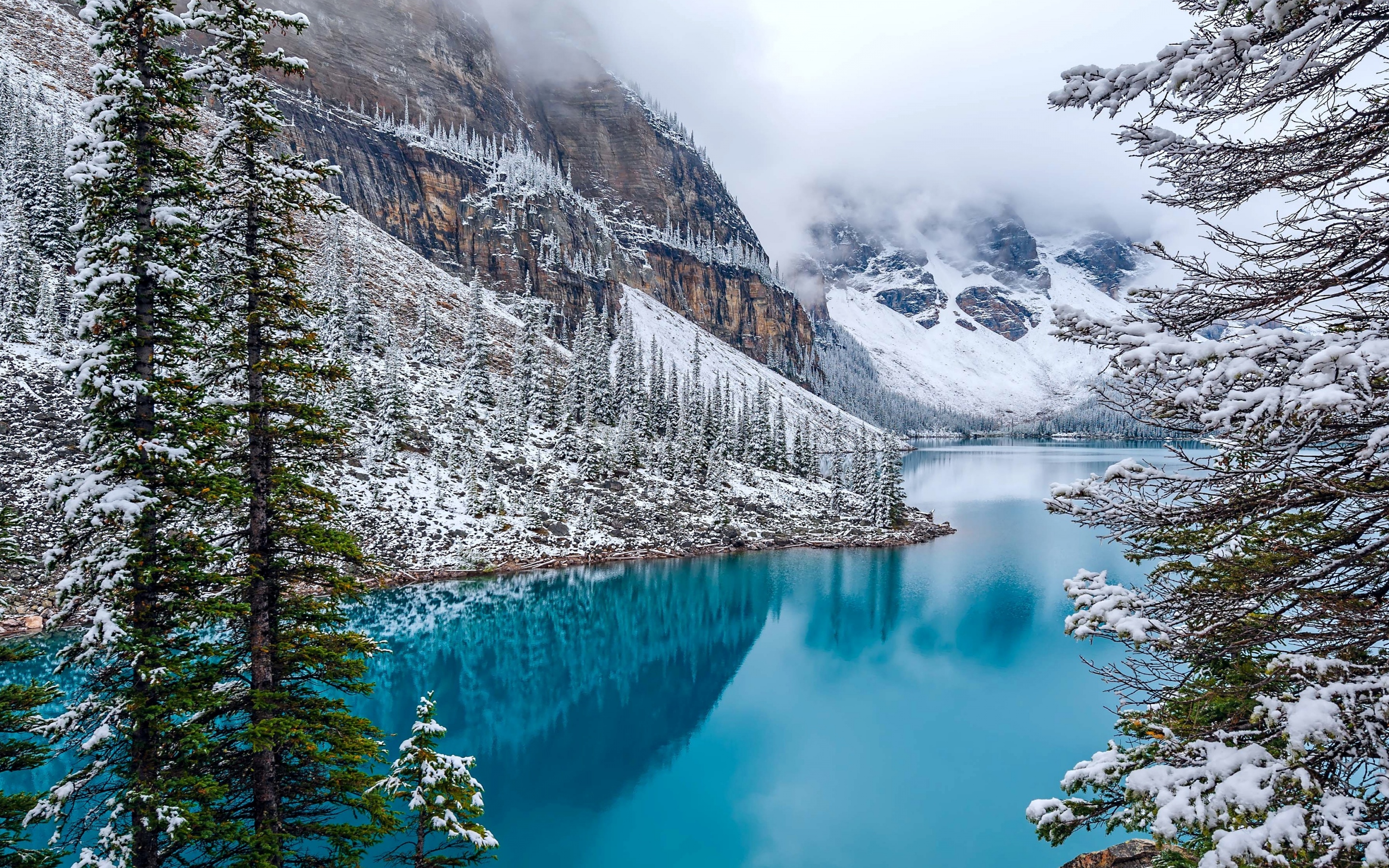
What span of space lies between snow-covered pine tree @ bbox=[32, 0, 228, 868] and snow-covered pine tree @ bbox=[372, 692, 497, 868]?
2541 millimetres

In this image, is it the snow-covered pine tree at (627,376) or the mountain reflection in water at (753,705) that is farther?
the snow-covered pine tree at (627,376)

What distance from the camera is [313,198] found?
990 centimetres

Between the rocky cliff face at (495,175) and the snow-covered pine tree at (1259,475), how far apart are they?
119014mm

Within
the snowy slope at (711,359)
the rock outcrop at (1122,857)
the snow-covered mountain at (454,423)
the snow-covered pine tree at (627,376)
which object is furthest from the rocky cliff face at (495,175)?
the rock outcrop at (1122,857)

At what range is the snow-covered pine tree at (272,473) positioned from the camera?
905cm

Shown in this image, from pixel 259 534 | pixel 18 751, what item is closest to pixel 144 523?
pixel 259 534

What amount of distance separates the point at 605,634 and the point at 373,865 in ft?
65.2

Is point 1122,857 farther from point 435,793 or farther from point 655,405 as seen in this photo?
point 655,405

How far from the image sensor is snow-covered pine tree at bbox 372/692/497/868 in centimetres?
909

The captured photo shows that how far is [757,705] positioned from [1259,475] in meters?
27.6

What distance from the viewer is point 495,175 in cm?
13312

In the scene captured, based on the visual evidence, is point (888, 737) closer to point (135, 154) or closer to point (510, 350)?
point (135, 154)

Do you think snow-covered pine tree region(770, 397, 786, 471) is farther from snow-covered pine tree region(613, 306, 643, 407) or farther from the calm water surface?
the calm water surface

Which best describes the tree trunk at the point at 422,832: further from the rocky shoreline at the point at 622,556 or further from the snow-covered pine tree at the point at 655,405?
the snow-covered pine tree at the point at 655,405
